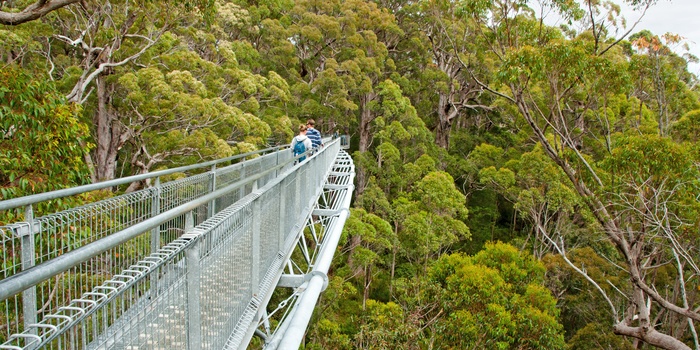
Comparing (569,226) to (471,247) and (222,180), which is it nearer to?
(471,247)

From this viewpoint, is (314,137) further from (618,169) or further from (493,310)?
(493,310)

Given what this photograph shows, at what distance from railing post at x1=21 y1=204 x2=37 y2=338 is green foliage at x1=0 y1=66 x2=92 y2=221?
1982mm

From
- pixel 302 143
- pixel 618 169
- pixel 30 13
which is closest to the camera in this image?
pixel 30 13

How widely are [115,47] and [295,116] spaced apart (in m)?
8.37

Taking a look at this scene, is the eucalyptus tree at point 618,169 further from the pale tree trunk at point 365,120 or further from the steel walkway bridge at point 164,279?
the pale tree trunk at point 365,120

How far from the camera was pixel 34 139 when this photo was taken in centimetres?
460

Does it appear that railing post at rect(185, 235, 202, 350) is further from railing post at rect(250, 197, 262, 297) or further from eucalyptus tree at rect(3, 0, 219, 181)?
eucalyptus tree at rect(3, 0, 219, 181)

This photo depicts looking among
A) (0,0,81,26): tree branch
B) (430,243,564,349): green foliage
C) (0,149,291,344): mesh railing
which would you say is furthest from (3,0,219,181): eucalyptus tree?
(430,243,564,349): green foliage

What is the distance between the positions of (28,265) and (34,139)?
9.86 ft

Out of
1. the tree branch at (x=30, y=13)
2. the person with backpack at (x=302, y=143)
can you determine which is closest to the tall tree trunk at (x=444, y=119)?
the person with backpack at (x=302, y=143)

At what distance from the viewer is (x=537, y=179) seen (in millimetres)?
20078

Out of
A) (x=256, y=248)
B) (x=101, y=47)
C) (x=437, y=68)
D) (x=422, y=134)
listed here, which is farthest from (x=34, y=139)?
(x=437, y=68)

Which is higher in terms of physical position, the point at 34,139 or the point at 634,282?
the point at 34,139

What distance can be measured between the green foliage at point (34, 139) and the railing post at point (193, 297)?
109 inches
